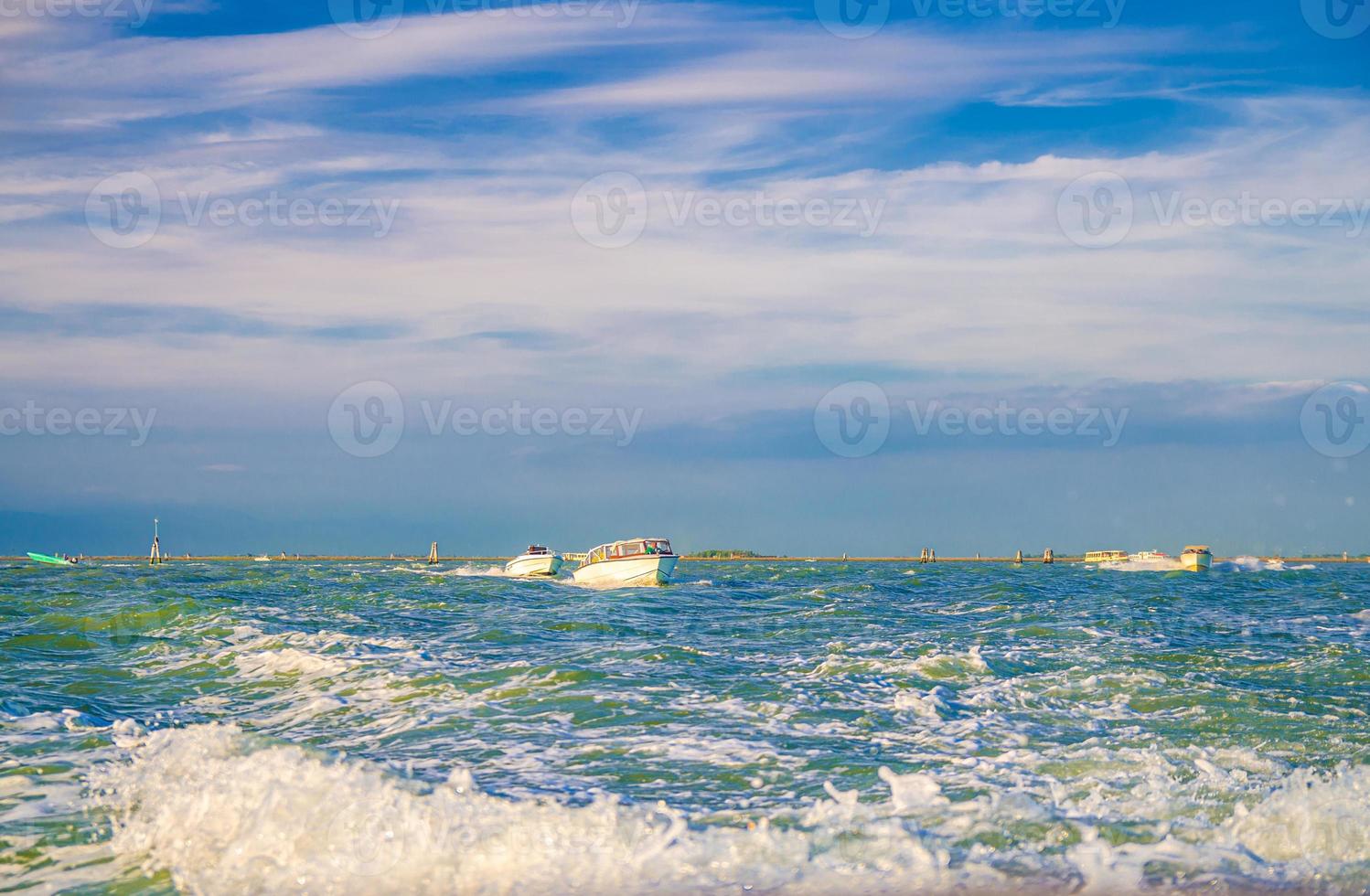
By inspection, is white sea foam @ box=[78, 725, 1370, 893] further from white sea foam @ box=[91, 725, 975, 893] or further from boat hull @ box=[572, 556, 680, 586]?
boat hull @ box=[572, 556, 680, 586]

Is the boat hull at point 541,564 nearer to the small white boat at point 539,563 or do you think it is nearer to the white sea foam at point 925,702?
the small white boat at point 539,563

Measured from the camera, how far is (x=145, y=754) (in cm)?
1097

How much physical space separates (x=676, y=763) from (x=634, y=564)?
44.6 metres

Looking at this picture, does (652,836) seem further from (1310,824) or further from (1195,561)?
(1195,561)

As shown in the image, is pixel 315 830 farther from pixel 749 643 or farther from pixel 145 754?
pixel 749 643

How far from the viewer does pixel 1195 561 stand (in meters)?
96.1

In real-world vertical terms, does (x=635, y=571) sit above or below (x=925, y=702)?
below

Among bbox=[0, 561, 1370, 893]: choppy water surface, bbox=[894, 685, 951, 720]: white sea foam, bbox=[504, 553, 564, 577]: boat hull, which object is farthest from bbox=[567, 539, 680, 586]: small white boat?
bbox=[894, 685, 951, 720]: white sea foam

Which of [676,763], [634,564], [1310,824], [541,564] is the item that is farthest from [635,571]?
[1310,824]

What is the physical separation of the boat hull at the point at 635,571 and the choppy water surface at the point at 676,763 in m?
32.1

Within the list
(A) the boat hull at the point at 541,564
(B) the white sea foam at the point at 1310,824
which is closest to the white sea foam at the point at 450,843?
(B) the white sea foam at the point at 1310,824

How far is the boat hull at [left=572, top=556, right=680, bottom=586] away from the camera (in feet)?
181

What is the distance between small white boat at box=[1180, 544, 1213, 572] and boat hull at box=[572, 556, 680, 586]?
61.7 meters

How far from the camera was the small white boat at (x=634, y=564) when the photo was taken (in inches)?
2181
